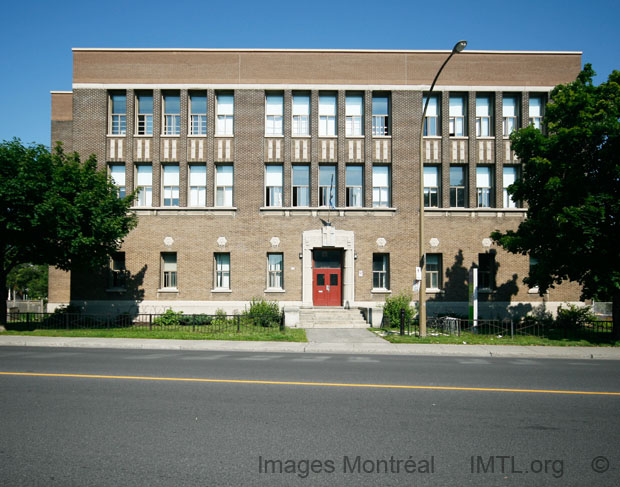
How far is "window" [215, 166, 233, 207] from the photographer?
26516 mm

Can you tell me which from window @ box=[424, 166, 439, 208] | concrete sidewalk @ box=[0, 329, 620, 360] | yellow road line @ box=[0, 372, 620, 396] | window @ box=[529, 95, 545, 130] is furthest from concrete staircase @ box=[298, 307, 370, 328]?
window @ box=[529, 95, 545, 130]

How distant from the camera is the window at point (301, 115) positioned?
26750 mm

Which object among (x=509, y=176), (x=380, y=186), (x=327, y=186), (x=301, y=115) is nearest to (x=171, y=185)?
(x=301, y=115)

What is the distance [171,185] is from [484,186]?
19219 millimetres

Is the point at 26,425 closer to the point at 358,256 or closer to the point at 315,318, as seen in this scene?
the point at 315,318

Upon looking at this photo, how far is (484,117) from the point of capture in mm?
27000

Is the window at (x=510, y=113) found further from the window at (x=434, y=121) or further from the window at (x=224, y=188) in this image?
the window at (x=224, y=188)

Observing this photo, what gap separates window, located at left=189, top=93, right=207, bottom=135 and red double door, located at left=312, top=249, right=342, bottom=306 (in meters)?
10.4

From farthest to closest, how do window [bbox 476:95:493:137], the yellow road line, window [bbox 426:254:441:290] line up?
1. window [bbox 476:95:493:137]
2. window [bbox 426:254:441:290]
3. the yellow road line

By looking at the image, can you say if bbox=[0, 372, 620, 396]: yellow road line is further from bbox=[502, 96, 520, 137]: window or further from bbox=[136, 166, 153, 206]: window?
bbox=[502, 96, 520, 137]: window

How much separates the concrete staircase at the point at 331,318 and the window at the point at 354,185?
6.60 meters

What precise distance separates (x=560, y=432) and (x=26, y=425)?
7465 mm

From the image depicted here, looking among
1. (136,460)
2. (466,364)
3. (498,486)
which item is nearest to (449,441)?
(498,486)

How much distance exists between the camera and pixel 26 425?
6105mm
